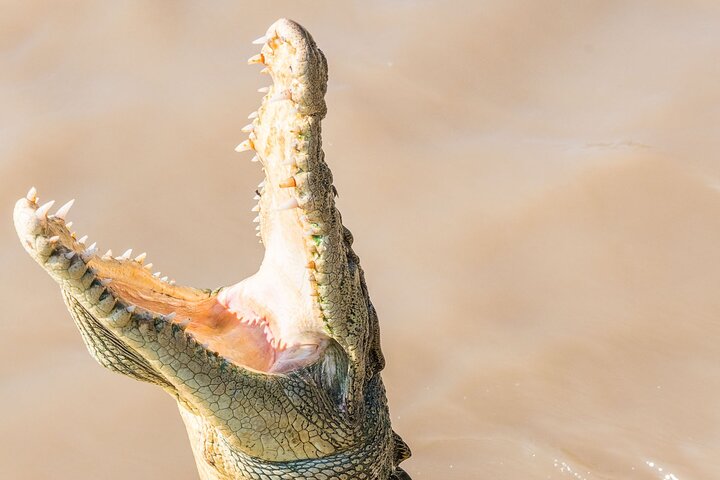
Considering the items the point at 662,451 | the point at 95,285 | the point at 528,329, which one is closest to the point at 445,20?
the point at 528,329

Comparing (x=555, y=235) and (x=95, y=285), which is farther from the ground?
(x=555, y=235)

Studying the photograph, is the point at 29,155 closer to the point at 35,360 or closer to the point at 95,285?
the point at 35,360

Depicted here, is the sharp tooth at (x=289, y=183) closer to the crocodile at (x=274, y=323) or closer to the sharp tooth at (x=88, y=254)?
the crocodile at (x=274, y=323)

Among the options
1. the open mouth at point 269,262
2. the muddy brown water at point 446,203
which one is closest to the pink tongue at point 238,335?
the open mouth at point 269,262

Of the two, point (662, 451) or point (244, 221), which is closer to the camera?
point (662, 451)

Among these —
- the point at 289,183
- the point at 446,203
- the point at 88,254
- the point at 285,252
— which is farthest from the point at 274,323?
the point at 446,203

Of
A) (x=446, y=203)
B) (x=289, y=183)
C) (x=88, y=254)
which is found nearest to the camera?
(x=88, y=254)

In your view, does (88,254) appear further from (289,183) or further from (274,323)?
(274,323)
